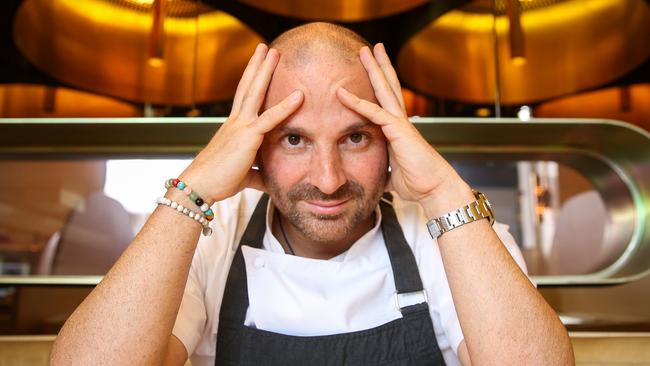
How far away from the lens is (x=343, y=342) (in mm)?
1091

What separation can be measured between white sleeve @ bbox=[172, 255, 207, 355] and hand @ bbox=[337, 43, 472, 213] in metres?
0.49

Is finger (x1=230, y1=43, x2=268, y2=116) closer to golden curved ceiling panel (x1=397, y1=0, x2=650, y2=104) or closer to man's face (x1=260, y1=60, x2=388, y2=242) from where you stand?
man's face (x1=260, y1=60, x2=388, y2=242)

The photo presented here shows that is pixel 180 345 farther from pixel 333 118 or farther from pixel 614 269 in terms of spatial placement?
pixel 614 269

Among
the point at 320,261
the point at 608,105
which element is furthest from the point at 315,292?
the point at 608,105

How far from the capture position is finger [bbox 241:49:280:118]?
1085 mm

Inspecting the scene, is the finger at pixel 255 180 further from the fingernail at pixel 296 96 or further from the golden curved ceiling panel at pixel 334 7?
the golden curved ceiling panel at pixel 334 7

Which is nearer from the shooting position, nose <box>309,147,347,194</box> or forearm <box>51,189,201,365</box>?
forearm <box>51,189,201,365</box>

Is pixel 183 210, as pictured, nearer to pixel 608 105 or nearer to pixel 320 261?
pixel 320 261

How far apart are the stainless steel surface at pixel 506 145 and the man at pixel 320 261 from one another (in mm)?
603

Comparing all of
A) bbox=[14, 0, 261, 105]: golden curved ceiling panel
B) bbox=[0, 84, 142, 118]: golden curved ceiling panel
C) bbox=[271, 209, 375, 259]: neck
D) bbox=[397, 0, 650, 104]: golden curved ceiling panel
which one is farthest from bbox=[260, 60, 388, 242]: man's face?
bbox=[0, 84, 142, 118]: golden curved ceiling panel

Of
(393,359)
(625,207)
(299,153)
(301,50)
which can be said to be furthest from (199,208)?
(625,207)

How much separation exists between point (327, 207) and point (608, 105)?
2.77 metres

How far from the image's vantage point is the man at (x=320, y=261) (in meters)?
0.93

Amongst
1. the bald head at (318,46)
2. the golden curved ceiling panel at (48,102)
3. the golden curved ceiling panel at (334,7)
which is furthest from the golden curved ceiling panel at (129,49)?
the bald head at (318,46)
